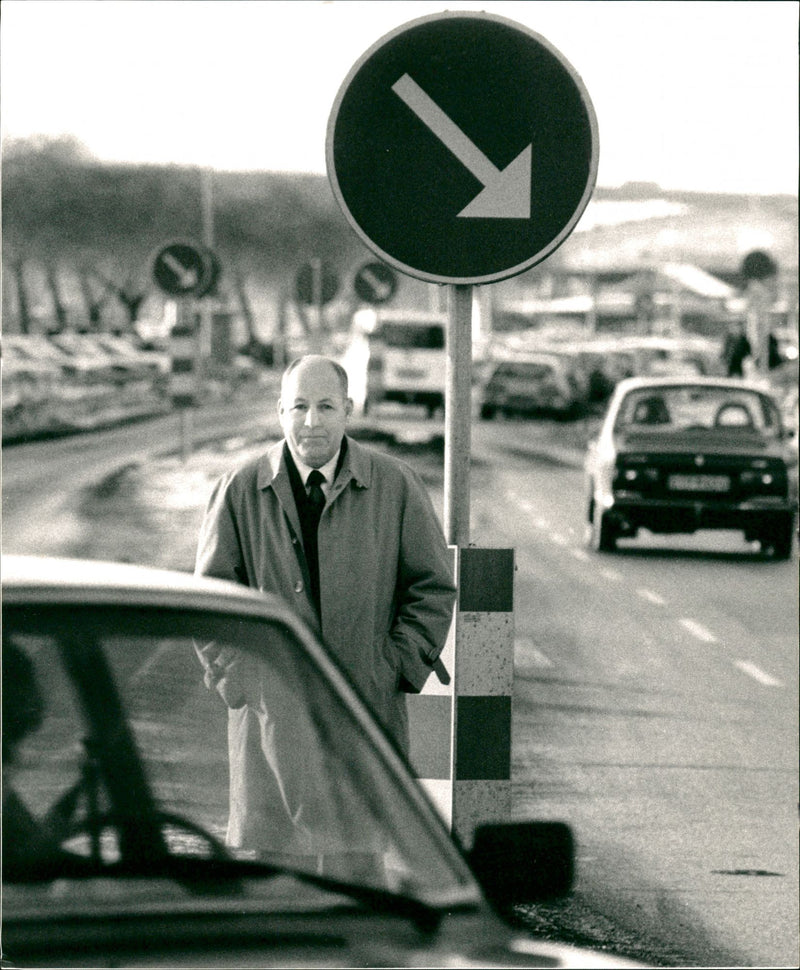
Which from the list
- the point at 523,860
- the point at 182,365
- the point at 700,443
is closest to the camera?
the point at 523,860

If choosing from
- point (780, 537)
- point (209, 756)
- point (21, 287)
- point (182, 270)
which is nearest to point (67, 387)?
point (21, 287)

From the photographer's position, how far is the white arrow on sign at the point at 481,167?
5738 mm

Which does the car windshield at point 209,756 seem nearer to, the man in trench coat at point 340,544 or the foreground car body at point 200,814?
the foreground car body at point 200,814

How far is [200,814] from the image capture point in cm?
317

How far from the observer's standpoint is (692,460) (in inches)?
775

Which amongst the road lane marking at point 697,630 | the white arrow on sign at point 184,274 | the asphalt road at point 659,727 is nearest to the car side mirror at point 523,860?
the asphalt road at point 659,727

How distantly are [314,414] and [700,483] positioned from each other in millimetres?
14979

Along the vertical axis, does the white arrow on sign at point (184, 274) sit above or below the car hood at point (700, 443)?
above

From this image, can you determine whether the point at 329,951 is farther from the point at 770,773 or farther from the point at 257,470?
the point at 770,773

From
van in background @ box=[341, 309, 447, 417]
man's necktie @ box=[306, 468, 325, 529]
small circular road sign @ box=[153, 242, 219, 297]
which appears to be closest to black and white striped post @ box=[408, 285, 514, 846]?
man's necktie @ box=[306, 468, 325, 529]

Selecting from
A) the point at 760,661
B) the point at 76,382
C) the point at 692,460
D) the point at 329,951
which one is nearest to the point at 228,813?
the point at 329,951

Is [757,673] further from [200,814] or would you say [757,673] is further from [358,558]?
[200,814]

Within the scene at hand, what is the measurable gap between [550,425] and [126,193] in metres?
11.9

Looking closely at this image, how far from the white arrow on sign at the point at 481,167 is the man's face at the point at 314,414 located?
952mm
